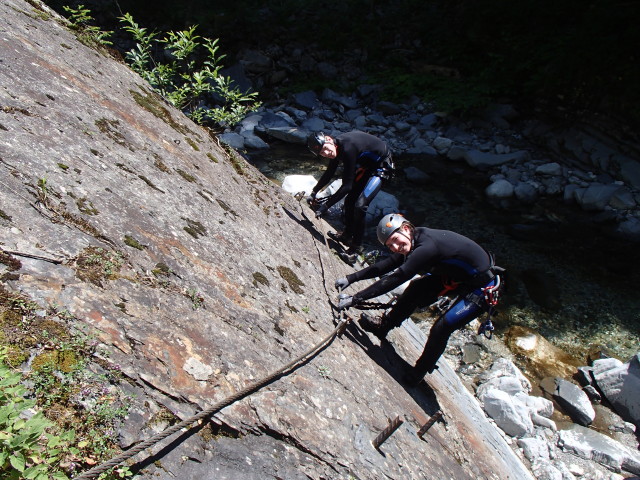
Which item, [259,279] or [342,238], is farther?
[342,238]

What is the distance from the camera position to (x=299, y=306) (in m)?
4.01

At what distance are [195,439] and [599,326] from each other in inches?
327

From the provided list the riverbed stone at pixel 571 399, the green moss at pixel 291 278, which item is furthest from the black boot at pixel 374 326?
the riverbed stone at pixel 571 399

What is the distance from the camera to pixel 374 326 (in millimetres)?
4672

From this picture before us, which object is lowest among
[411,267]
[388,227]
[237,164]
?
[237,164]

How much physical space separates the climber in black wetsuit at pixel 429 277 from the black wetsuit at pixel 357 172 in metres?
1.90

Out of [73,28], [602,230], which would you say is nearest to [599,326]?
[602,230]

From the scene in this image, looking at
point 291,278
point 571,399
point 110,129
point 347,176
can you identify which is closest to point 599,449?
point 571,399

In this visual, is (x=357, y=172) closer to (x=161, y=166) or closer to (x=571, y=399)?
(x=161, y=166)

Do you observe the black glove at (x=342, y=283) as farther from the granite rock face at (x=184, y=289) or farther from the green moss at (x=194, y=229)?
the green moss at (x=194, y=229)

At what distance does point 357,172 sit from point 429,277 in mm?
2394

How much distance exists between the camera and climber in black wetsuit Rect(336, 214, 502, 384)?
401 centimetres

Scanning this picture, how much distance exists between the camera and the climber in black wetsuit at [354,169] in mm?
5840

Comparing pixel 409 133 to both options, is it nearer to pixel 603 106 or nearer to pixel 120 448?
pixel 603 106
